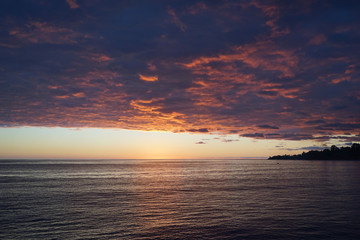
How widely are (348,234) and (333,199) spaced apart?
860 inches

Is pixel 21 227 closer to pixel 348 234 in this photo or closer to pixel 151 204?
pixel 151 204

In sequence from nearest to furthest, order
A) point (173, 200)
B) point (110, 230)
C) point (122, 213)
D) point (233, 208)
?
1. point (110, 230)
2. point (122, 213)
3. point (233, 208)
4. point (173, 200)

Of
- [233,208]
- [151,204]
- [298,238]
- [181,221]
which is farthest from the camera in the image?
[151,204]

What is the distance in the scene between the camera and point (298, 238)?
24281mm

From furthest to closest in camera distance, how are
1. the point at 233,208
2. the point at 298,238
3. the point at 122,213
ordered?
the point at 233,208 < the point at 122,213 < the point at 298,238

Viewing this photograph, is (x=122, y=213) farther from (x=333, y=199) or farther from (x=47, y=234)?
(x=333, y=199)

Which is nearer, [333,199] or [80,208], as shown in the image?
[80,208]

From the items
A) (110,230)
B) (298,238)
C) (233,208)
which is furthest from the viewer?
(233,208)

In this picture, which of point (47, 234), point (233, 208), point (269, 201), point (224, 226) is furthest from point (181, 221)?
point (269, 201)

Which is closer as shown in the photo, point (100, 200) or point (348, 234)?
point (348, 234)

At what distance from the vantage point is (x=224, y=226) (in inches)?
1117

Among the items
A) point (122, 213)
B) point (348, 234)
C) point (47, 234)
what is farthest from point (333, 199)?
point (47, 234)

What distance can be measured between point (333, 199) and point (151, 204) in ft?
94.9

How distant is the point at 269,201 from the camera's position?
43.4m
